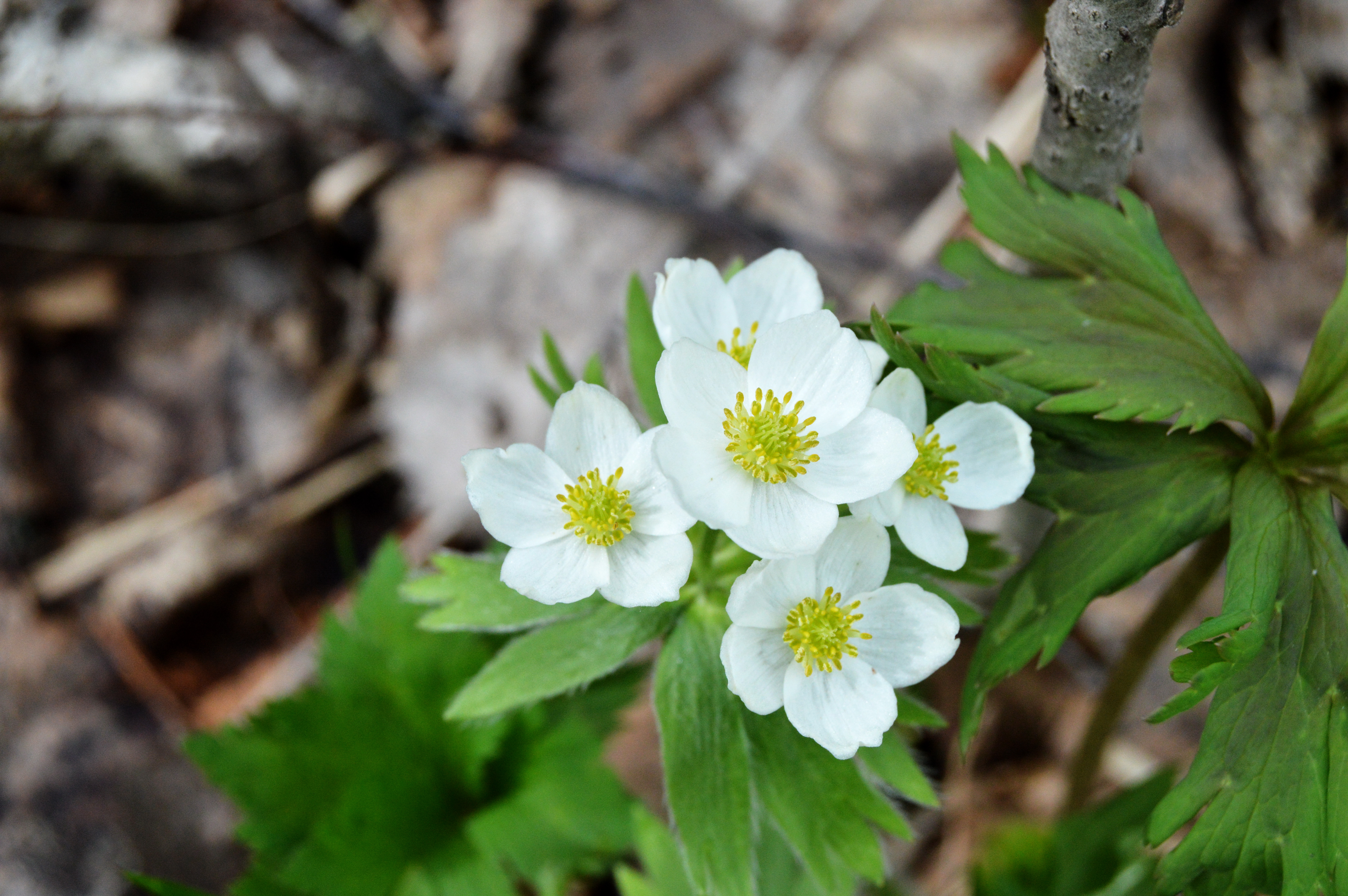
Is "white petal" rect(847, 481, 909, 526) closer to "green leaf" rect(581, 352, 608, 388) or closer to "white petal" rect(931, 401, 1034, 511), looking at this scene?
"white petal" rect(931, 401, 1034, 511)

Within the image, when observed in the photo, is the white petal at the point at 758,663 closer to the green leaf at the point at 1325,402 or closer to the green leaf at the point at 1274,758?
the green leaf at the point at 1274,758

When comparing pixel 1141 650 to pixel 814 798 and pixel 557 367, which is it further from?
pixel 557 367

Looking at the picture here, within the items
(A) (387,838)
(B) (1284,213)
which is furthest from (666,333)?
(B) (1284,213)

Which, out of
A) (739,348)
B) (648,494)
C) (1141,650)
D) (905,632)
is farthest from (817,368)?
(1141,650)

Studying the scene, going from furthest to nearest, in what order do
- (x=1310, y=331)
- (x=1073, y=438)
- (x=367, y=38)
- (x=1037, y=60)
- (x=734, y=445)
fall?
(x=367, y=38)
(x=1037, y=60)
(x=1310, y=331)
(x=1073, y=438)
(x=734, y=445)

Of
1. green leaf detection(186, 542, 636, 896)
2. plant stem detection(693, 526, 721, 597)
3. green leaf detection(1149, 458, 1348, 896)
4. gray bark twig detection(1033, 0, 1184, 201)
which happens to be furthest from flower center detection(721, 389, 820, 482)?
green leaf detection(186, 542, 636, 896)

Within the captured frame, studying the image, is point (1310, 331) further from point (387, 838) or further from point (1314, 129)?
point (387, 838)
